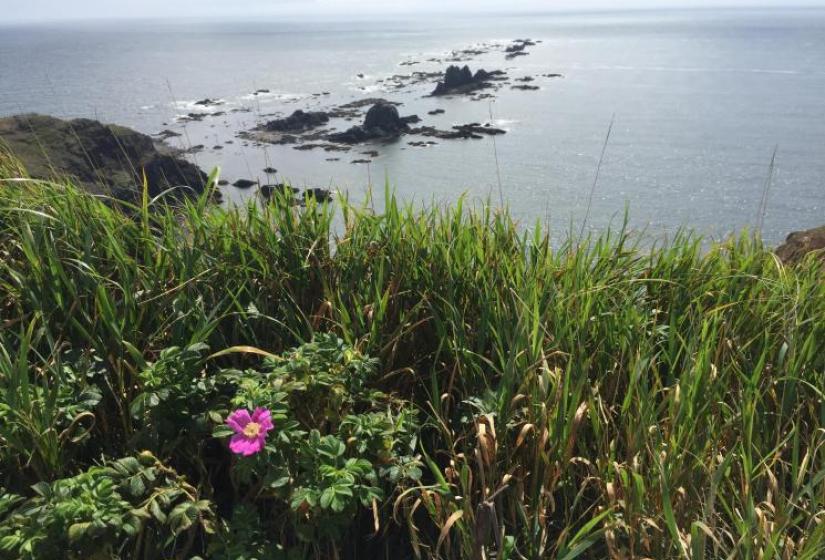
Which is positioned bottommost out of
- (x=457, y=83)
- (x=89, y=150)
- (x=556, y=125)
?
(x=556, y=125)

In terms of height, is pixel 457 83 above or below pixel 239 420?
below

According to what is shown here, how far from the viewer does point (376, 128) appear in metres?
40.4

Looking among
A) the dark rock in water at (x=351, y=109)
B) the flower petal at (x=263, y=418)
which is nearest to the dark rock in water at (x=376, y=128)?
the dark rock in water at (x=351, y=109)

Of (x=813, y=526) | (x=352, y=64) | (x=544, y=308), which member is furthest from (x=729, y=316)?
(x=352, y=64)

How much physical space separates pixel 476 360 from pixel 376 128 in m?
38.9

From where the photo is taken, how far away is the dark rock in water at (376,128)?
131 ft

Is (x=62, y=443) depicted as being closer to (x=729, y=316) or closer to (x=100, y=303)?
(x=100, y=303)

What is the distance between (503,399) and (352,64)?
91446 millimetres

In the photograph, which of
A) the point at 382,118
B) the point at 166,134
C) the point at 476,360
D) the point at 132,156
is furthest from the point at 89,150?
the point at 382,118

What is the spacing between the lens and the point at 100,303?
2.58 metres

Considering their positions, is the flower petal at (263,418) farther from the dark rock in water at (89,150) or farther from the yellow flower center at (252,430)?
the dark rock in water at (89,150)

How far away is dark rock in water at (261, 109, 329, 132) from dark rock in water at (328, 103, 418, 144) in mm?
3288

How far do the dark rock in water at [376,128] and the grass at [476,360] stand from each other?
3720cm

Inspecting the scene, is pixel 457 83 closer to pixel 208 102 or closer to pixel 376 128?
pixel 208 102
